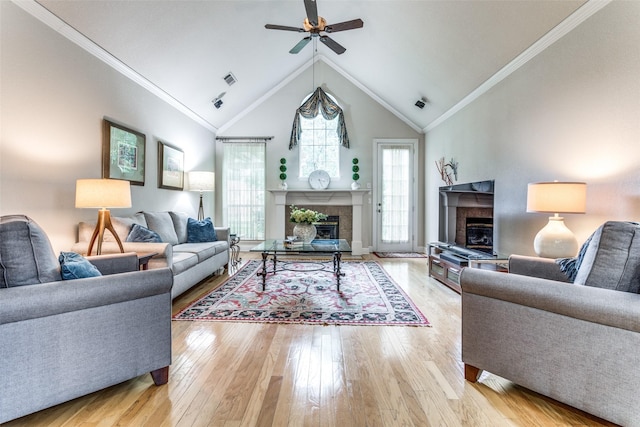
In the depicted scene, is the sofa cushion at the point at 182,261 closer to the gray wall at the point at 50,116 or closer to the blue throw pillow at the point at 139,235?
the blue throw pillow at the point at 139,235

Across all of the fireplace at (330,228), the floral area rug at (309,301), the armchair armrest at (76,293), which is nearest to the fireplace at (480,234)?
the floral area rug at (309,301)

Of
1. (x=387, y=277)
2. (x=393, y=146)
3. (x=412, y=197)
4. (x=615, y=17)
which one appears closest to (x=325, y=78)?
(x=393, y=146)

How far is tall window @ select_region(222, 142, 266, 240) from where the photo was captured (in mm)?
6422

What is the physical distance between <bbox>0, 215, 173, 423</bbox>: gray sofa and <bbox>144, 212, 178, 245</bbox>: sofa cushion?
6.99 feet

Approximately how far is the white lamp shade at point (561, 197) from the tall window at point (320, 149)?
4.35 m

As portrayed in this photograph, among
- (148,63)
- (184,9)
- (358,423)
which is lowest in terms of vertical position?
(358,423)

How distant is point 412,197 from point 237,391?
18.1 feet

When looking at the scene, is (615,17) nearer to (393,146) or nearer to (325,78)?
(393,146)

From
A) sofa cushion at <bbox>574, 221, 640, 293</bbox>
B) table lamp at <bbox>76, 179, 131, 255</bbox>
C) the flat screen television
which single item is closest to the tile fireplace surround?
the flat screen television

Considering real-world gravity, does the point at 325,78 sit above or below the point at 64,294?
above

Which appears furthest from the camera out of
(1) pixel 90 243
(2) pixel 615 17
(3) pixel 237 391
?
→ (1) pixel 90 243

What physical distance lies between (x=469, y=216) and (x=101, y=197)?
13.0 feet

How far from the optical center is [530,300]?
1.53 meters

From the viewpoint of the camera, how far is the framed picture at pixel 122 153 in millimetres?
3260
